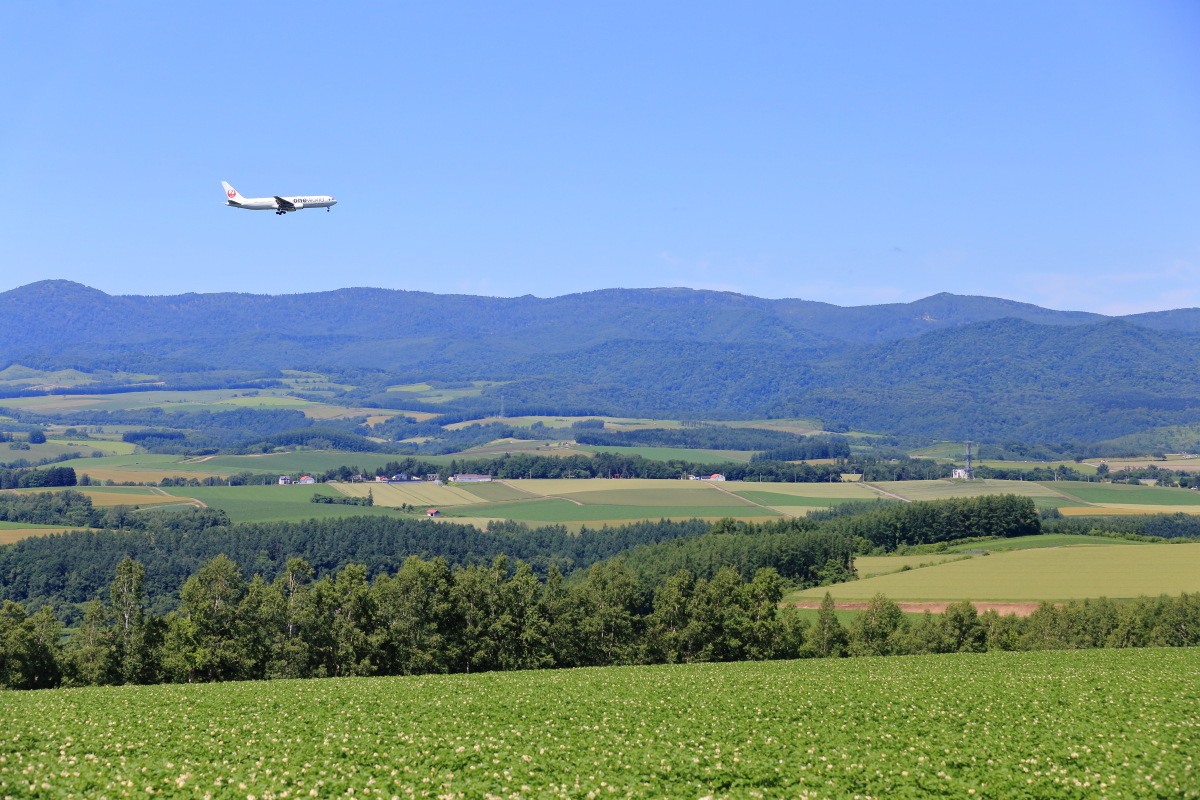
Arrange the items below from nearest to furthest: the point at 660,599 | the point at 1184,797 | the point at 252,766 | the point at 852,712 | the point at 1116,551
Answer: the point at 1184,797
the point at 252,766
the point at 852,712
the point at 660,599
the point at 1116,551

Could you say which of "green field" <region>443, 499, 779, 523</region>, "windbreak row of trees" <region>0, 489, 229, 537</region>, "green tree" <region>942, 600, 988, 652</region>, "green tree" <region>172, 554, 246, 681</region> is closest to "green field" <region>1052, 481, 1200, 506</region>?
"green field" <region>443, 499, 779, 523</region>

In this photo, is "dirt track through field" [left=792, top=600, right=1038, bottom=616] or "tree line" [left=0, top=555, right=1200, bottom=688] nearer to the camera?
"tree line" [left=0, top=555, right=1200, bottom=688]

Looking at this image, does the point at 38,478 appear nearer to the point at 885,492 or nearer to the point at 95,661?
the point at 885,492

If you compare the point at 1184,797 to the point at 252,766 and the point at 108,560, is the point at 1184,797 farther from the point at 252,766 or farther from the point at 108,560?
the point at 108,560

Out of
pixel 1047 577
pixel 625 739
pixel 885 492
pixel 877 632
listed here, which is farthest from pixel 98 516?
pixel 625 739

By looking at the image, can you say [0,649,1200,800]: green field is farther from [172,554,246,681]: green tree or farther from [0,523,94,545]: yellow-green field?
[0,523,94,545]: yellow-green field

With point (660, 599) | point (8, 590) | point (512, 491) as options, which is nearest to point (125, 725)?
point (660, 599)
